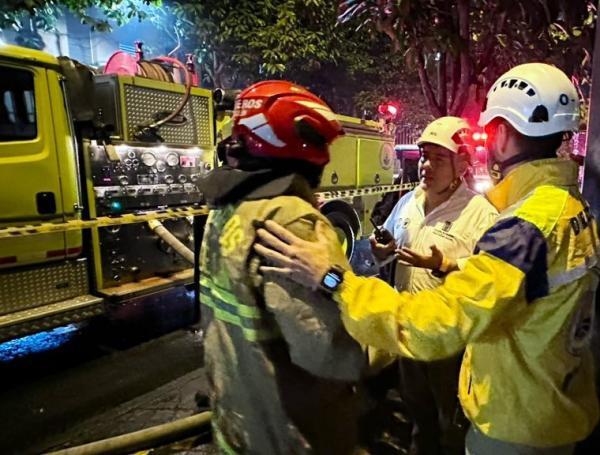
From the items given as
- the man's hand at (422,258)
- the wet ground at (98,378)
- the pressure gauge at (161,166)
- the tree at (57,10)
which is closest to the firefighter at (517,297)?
the man's hand at (422,258)

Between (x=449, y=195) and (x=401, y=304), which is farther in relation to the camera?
(x=449, y=195)

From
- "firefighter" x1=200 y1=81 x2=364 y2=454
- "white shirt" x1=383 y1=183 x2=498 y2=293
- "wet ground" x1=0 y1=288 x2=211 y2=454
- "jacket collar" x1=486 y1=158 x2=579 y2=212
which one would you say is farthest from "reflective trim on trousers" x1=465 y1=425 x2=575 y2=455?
"wet ground" x1=0 y1=288 x2=211 y2=454

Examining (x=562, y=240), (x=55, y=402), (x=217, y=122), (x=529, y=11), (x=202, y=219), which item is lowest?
(x=55, y=402)

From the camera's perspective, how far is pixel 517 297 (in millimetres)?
1401

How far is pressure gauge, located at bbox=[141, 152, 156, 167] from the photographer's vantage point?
5328 millimetres

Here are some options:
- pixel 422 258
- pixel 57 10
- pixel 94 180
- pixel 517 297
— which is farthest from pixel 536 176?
pixel 57 10

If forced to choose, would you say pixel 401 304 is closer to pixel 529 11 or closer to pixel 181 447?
pixel 181 447

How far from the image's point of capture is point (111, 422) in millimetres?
3773

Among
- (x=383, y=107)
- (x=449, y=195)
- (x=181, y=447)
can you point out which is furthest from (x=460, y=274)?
(x=383, y=107)

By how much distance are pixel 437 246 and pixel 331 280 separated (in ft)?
5.31

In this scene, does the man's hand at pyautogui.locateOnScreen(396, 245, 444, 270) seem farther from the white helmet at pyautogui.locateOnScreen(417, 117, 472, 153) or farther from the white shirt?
the white helmet at pyautogui.locateOnScreen(417, 117, 472, 153)

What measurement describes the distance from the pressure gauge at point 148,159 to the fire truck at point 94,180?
0.01 meters

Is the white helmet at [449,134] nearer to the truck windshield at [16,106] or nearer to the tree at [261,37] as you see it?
the truck windshield at [16,106]

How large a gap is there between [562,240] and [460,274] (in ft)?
1.03
